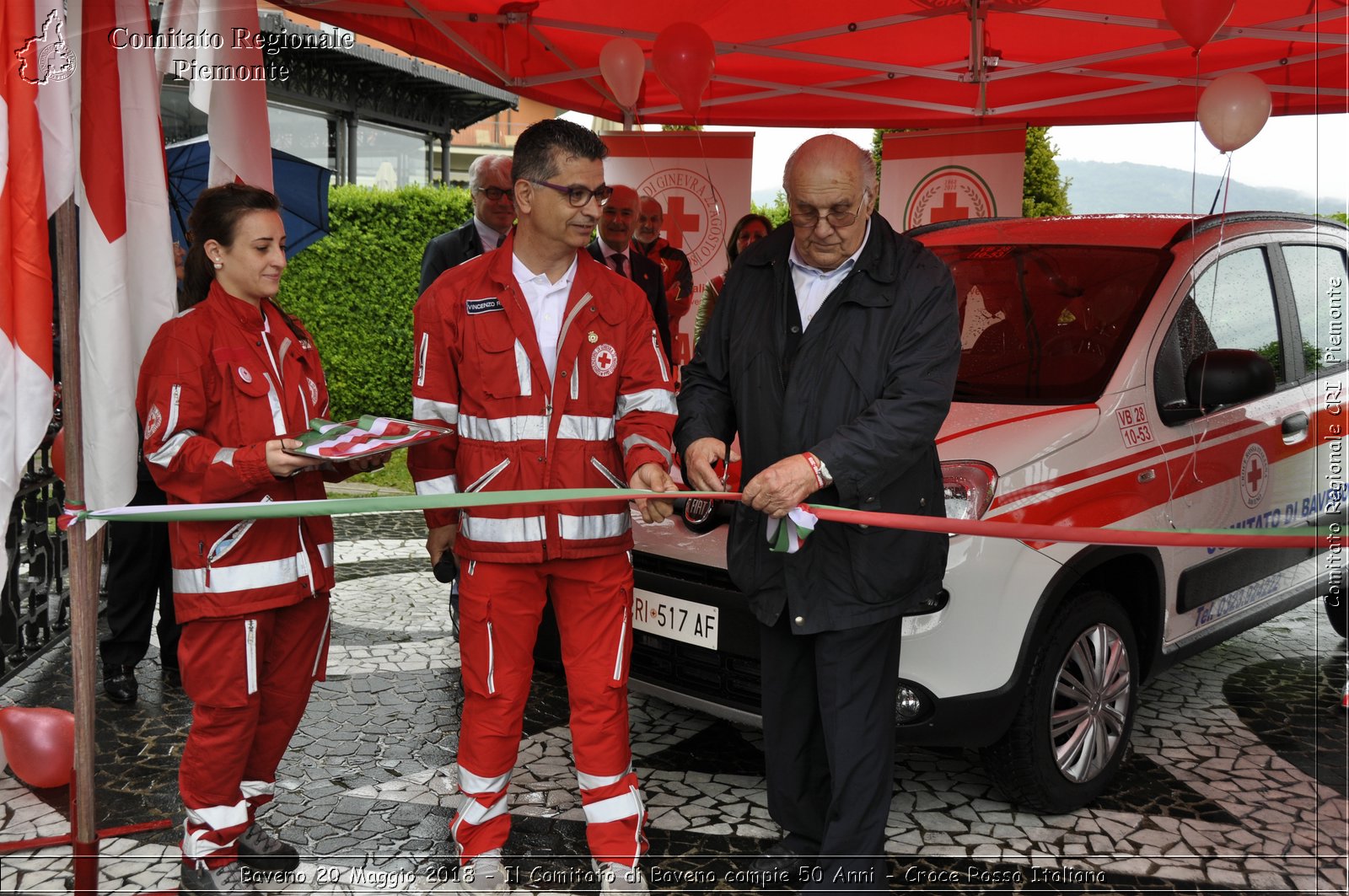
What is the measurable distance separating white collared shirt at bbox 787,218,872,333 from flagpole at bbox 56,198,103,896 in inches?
72.1

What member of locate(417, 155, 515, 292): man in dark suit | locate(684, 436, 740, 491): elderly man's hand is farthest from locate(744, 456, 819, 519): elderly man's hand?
locate(417, 155, 515, 292): man in dark suit

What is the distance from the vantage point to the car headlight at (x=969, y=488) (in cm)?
330

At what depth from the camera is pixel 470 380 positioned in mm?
3045

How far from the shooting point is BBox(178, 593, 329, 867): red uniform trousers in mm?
2908

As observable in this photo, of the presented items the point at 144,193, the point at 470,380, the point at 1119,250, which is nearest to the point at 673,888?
the point at 470,380

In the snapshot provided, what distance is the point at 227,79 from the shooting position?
3.70m

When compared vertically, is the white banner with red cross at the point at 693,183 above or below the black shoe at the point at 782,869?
above

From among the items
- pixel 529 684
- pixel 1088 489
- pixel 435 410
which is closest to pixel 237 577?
pixel 435 410

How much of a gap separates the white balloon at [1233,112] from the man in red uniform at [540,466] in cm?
364

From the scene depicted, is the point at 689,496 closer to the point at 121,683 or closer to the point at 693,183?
the point at 121,683

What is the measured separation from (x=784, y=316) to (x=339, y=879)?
6.43 ft

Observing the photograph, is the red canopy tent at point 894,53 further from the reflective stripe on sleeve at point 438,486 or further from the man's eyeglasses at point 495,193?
the reflective stripe on sleeve at point 438,486

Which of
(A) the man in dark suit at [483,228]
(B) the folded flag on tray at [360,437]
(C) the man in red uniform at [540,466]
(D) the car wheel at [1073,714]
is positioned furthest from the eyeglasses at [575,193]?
(A) the man in dark suit at [483,228]

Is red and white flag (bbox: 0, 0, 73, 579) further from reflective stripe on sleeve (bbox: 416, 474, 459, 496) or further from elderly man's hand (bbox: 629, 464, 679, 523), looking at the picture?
elderly man's hand (bbox: 629, 464, 679, 523)
